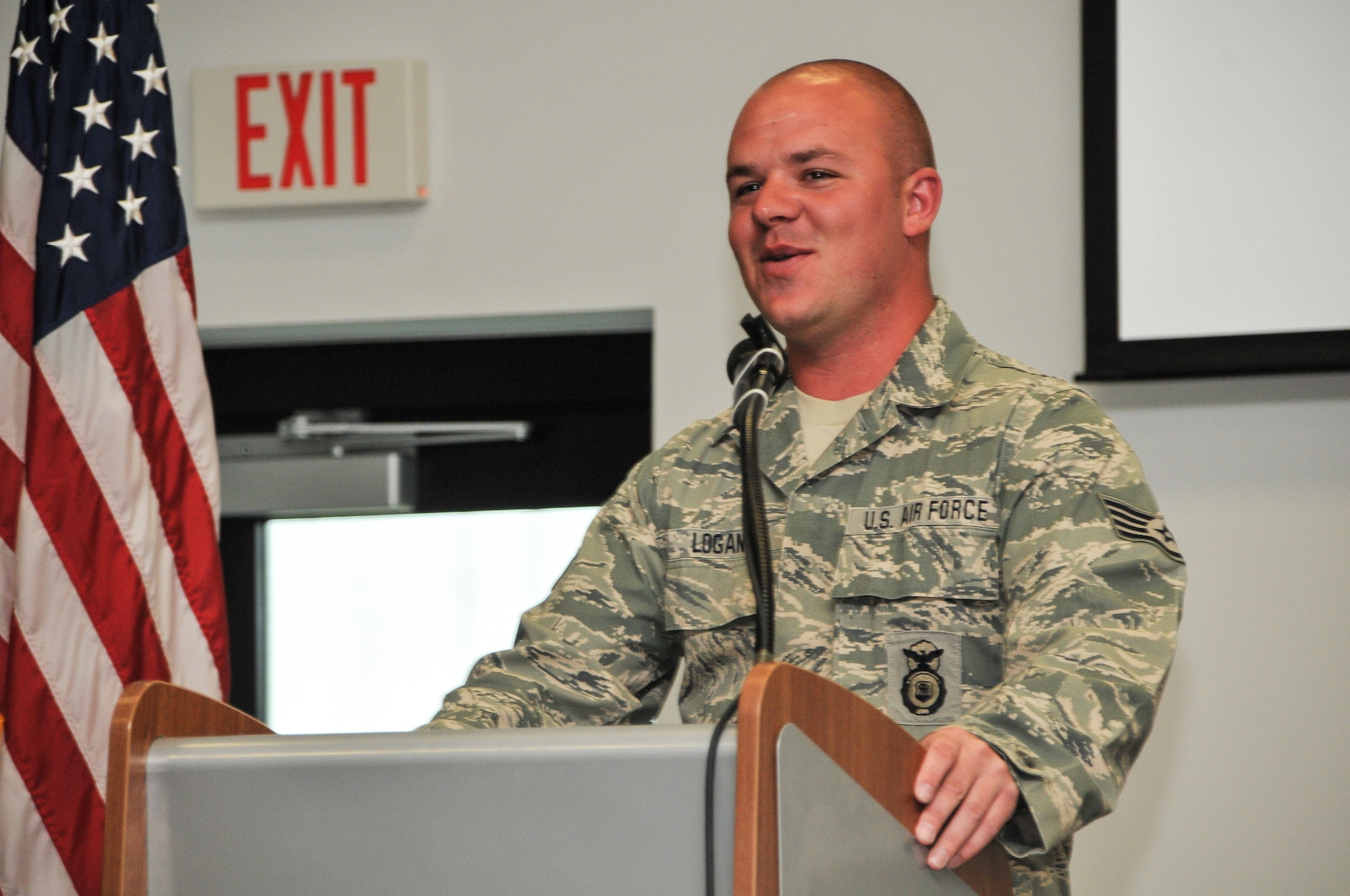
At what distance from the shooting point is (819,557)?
152 cm

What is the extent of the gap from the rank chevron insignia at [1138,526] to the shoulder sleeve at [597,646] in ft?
1.85

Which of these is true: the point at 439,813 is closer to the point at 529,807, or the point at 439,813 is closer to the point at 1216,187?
the point at 529,807

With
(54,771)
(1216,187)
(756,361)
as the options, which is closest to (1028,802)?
(756,361)

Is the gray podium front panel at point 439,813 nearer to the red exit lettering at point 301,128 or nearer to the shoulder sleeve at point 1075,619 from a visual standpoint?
the shoulder sleeve at point 1075,619

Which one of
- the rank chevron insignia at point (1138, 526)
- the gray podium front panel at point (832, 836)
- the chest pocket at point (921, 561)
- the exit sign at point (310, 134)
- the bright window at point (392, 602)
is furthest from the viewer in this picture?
the bright window at point (392, 602)

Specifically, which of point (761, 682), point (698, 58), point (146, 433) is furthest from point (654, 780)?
point (698, 58)

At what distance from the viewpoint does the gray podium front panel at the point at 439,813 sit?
90 cm

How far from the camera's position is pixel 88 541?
7.11 ft

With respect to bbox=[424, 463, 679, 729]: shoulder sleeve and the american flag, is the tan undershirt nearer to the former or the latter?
bbox=[424, 463, 679, 729]: shoulder sleeve

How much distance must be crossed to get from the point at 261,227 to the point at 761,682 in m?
2.06

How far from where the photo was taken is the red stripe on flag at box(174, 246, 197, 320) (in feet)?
7.68

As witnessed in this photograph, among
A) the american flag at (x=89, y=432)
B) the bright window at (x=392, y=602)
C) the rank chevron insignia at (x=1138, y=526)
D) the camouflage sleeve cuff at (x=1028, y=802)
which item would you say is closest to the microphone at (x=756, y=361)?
the rank chevron insignia at (x=1138, y=526)

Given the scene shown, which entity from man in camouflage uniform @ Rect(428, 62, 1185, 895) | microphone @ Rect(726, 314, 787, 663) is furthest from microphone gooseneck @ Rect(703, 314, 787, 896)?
man in camouflage uniform @ Rect(428, 62, 1185, 895)

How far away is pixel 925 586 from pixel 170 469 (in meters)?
1.36
